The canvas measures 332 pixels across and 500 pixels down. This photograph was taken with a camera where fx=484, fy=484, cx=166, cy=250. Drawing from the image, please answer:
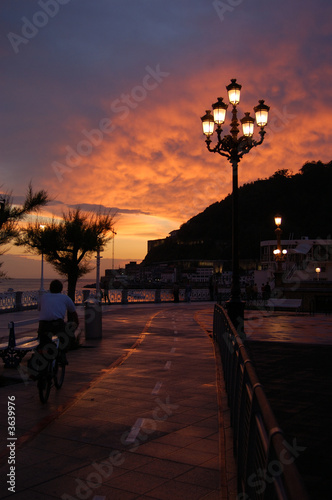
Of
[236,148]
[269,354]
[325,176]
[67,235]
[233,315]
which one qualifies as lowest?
[269,354]

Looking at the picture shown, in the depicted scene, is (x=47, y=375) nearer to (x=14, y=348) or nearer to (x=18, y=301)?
(x=14, y=348)

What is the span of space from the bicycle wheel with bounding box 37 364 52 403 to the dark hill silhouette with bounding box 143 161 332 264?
10091cm

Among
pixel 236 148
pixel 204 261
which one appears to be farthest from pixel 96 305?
pixel 204 261

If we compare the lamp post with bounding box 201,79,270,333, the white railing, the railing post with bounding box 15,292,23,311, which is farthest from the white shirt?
the railing post with bounding box 15,292,23,311

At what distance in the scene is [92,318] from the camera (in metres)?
15.5

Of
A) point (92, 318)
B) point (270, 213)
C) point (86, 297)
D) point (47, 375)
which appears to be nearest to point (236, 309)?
point (92, 318)

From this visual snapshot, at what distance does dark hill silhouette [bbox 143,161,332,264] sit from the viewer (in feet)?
414

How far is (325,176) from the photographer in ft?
412

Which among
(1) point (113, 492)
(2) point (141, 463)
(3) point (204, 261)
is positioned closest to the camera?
(1) point (113, 492)

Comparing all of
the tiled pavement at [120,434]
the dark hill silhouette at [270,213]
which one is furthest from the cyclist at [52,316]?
the dark hill silhouette at [270,213]

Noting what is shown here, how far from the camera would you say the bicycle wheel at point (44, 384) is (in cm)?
718

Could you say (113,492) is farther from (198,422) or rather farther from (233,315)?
(233,315)

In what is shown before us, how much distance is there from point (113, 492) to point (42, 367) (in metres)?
3.29

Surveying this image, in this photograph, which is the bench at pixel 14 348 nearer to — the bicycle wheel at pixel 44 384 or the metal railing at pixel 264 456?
the bicycle wheel at pixel 44 384
